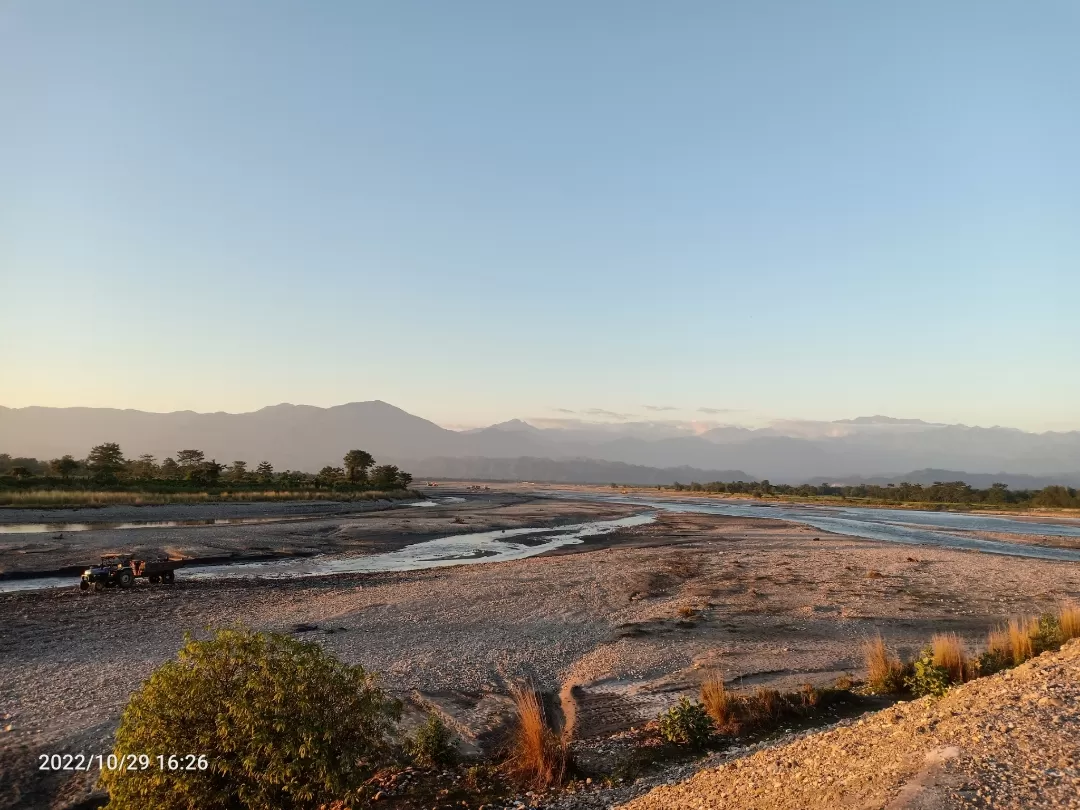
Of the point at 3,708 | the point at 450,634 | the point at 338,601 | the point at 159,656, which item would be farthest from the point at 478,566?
the point at 3,708

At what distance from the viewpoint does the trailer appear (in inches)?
881

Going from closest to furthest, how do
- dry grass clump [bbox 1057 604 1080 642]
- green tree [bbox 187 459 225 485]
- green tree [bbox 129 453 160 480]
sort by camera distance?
1. dry grass clump [bbox 1057 604 1080 642]
2. green tree [bbox 187 459 225 485]
3. green tree [bbox 129 453 160 480]

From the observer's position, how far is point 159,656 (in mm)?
14328

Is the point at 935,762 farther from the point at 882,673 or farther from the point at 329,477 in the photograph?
the point at 329,477

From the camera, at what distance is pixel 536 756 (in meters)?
9.20

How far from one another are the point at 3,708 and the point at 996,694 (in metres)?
16.4

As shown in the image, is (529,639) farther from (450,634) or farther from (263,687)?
(263,687)

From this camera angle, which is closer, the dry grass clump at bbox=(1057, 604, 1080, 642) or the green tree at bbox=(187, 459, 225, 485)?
the dry grass clump at bbox=(1057, 604, 1080, 642)

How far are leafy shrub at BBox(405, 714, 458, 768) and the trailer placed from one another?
1913 centimetres

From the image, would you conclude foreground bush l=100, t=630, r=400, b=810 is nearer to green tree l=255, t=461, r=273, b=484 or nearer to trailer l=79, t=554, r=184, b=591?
trailer l=79, t=554, r=184, b=591

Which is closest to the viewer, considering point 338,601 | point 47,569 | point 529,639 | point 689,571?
point 529,639

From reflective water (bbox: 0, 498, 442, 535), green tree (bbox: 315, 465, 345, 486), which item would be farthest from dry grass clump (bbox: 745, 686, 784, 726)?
green tree (bbox: 315, 465, 345, 486)

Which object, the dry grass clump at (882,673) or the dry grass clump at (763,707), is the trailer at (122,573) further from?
the dry grass clump at (882,673)

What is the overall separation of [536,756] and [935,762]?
213 inches
